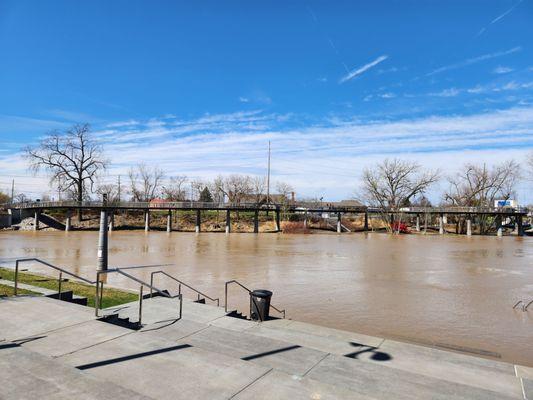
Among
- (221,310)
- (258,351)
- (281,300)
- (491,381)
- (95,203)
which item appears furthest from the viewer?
(95,203)

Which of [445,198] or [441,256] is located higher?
[445,198]

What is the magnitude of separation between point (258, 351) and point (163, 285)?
1035 cm

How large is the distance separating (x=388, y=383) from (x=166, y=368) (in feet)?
9.61


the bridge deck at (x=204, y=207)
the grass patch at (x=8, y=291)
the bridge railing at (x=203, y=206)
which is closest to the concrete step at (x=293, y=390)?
the grass patch at (x=8, y=291)

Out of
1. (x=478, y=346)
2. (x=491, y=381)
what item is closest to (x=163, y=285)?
(x=478, y=346)

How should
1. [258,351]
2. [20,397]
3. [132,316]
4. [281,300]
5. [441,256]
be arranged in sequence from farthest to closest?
[441,256]
[281,300]
[132,316]
[258,351]
[20,397]

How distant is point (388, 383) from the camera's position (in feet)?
16.3

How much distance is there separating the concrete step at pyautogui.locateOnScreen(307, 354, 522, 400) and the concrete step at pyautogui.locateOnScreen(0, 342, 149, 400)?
101 inches

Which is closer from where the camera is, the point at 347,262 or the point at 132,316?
the point at 132,316

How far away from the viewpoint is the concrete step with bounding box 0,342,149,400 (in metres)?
4.01

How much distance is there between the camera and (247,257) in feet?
90.5

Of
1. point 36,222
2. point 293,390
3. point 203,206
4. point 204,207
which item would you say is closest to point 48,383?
point 293,390

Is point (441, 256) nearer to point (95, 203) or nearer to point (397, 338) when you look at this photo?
point (397, 338)

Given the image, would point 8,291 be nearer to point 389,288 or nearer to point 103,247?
point 103,247
